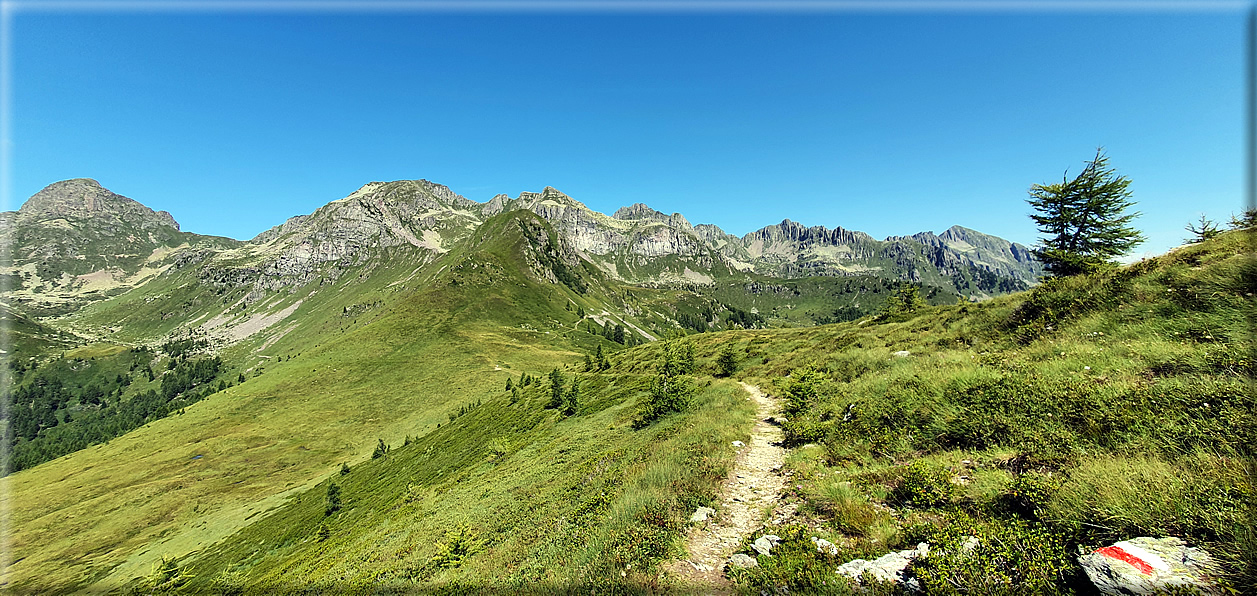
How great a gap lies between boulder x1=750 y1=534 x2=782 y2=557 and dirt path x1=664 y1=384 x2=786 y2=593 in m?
0.62

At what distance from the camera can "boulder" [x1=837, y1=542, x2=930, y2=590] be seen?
711 centimetres

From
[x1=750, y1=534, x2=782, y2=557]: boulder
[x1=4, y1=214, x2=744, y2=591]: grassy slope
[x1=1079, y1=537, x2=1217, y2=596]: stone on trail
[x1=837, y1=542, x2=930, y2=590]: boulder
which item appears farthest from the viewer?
[x1=4, y1=214, x2=744, y2=591]: grassy slope

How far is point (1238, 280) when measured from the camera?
13.0 meters

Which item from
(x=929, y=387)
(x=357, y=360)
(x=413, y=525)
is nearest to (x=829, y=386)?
(x=929, y=387)

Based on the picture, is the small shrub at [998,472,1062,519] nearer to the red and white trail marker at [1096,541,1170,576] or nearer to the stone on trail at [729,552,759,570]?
the red and white trail marker at [1096,541,1170,576]

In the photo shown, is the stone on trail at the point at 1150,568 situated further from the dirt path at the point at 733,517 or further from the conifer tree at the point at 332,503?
the conifer tree at the point at 332,503

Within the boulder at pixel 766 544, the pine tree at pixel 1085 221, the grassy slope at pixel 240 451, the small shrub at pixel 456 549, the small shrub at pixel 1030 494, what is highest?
the pine tree at pixel 1085 221

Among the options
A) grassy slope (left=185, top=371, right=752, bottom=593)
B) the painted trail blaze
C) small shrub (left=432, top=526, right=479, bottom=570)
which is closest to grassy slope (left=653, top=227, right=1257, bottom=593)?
the painted trail blaze

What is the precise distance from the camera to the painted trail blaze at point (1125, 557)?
5.32 meters

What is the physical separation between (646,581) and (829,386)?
1614 centimetres

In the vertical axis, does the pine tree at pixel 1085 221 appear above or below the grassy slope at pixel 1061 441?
above

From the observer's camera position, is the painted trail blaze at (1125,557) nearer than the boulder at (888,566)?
Yes

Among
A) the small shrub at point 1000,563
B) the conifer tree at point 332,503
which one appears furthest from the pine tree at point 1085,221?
the conifer tree at point 332,503

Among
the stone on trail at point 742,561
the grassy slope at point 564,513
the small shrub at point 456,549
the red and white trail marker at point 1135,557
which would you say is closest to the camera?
the red and white trail marker at point 1135,557
